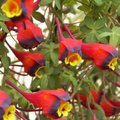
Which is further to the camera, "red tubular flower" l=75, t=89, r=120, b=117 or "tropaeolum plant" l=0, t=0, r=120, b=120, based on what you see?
"red tubular flower" l=75, t=89, r=120, b=117

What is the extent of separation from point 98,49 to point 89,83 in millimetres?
178

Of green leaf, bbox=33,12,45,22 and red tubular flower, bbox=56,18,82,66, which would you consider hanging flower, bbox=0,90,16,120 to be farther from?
green leaf, bbox=33,12,45,22

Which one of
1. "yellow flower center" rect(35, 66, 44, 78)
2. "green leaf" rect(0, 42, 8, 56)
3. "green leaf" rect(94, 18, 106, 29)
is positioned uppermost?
"green leaf" rect(94, 18, 106, 29)

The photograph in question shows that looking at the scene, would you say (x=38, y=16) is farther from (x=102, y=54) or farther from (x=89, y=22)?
(x=102, y=54)

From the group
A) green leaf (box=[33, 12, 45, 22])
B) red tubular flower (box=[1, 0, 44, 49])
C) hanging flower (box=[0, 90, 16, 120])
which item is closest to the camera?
hanging flower (box=[0, 90, 16, 120])

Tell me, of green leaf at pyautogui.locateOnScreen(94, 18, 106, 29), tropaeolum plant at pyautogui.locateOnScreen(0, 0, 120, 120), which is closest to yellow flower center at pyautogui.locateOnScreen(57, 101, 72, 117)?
tropaeolum plant at pyautogui.locateOnScreen(0, 0, 120, 120)

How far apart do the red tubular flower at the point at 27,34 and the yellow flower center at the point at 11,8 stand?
1.0 inches

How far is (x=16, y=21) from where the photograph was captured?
0.94 m

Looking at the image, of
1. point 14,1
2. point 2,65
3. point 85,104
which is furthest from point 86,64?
point 14,1

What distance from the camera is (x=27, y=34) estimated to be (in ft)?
3.06

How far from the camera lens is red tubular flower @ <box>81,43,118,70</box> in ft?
3.11

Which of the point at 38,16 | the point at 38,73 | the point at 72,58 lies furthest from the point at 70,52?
the point at 38,16

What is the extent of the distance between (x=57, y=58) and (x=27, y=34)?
0.12 metres

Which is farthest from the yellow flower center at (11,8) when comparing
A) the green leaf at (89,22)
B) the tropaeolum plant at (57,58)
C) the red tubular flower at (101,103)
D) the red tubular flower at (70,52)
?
the red tubular flower at (101,103)
